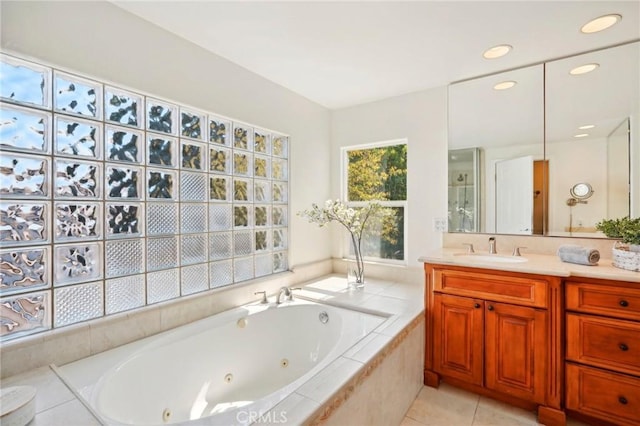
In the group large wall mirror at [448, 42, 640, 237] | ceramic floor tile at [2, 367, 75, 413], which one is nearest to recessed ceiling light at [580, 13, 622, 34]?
large wall mirror at [448, 42, 640, 237]

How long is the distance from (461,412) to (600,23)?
8.01 feet

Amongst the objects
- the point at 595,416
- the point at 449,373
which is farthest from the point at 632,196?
the point at 449,373

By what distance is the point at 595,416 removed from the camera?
5.29 feet

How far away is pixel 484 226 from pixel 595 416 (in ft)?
4.27

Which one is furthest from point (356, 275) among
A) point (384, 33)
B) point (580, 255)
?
point (384, 33)

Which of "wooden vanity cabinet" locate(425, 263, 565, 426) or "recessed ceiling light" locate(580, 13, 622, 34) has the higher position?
"recessed ceiling light" locate(580, 13, 622, 34)

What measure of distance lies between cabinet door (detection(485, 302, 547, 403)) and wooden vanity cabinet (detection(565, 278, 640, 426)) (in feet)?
0.44

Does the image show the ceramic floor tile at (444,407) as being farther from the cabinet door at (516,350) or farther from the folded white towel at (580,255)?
the folded white towel at (580,255)

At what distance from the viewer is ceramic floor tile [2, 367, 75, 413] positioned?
1120mm

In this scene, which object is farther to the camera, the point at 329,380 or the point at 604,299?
the point at 604,299

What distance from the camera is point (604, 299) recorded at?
62.4 inches

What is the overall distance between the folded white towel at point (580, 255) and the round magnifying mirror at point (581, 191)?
1.53 feet
